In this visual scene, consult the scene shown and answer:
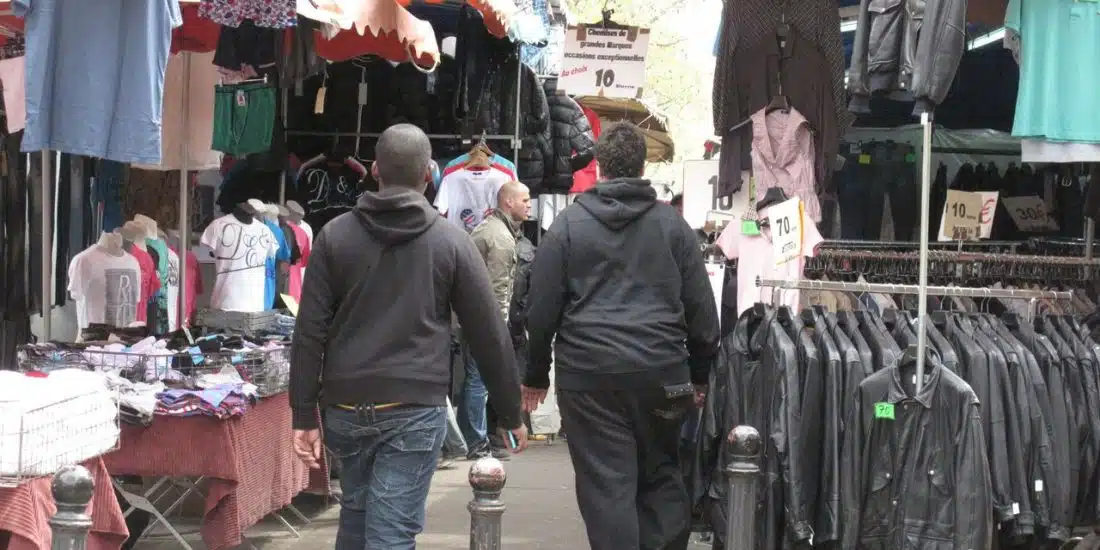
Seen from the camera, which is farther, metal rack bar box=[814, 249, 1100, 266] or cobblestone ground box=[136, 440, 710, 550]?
cobblestone ground box=[136, 440, 710, 550]

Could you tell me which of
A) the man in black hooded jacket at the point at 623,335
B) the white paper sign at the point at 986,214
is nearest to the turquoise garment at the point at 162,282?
the man in black hooded jacket at the point at 623,335

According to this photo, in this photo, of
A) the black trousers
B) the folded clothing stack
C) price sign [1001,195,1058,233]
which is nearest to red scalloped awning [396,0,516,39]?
the black trousers

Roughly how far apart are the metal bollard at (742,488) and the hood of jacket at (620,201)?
1.23 m

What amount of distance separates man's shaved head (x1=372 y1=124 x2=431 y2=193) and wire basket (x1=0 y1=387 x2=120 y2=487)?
1.45 metres

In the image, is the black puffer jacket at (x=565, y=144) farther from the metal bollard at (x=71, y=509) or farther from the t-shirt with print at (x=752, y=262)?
the metal bollard at (x=71, y=509)

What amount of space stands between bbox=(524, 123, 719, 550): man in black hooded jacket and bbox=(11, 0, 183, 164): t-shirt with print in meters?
1.95

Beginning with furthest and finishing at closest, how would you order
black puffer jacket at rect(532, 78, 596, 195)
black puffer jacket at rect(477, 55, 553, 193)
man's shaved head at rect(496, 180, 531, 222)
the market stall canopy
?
the market stall canopy < black puffer jacket at rect(532, 78, 596, 195) < black puffer jacket at rect(477, 55, 553, 193) < man's shaved head at rect(496, 180, 531, 222)

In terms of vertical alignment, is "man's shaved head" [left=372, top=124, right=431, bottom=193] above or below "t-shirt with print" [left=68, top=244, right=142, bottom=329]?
above

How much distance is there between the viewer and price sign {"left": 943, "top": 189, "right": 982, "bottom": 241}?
8.33m

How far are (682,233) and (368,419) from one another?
1853mm

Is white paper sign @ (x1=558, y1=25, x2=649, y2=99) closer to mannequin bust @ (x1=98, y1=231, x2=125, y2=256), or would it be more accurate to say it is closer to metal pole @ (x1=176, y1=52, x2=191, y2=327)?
metal pole @ (x1=176, y1=52, x2=191, y2=327)

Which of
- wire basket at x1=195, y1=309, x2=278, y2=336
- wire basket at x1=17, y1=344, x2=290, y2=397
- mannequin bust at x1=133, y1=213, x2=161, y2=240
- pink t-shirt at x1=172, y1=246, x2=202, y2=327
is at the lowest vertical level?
wire basket at x1=17, y1=344, x2=290, y2=397

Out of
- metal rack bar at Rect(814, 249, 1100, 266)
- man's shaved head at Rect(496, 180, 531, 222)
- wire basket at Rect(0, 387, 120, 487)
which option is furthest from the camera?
man's shaved head at Rect(496, 180, 531, 222)

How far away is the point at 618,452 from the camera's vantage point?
6.34 m
